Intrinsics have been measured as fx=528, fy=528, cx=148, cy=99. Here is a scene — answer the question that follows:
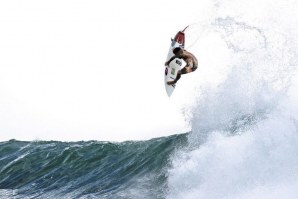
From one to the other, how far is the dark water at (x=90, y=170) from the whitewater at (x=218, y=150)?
33 mm

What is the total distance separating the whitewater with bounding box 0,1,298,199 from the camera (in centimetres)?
1030

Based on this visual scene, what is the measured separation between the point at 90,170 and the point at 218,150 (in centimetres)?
503

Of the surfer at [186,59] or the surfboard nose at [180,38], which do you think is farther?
the surfboard nose at [180,38]

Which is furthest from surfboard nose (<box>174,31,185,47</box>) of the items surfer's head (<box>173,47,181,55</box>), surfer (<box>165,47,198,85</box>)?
surfer's head (<box>173,47,181,55</box>)

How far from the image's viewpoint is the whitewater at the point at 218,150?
1030 centimetres

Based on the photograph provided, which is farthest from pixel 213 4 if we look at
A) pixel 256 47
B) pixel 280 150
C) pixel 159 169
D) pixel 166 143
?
pixel 280 150

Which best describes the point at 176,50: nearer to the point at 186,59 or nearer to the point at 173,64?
the point at 186,59

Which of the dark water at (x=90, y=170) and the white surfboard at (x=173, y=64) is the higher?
the white surfboard at (x=173, y=64)

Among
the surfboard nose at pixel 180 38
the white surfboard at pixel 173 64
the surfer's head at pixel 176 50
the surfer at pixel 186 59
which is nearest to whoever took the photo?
the surfer at pixel 186 59

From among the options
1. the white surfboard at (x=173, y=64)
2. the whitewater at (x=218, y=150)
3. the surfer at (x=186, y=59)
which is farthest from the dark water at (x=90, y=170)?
the surfer at (x=186, y=59)

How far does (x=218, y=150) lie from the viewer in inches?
442

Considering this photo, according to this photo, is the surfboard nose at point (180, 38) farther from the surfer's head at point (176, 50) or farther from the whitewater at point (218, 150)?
the whitewater at point (218, 150)

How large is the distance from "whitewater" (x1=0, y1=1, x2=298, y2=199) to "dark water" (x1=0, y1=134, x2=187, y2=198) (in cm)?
3

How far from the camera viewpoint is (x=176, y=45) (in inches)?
529
